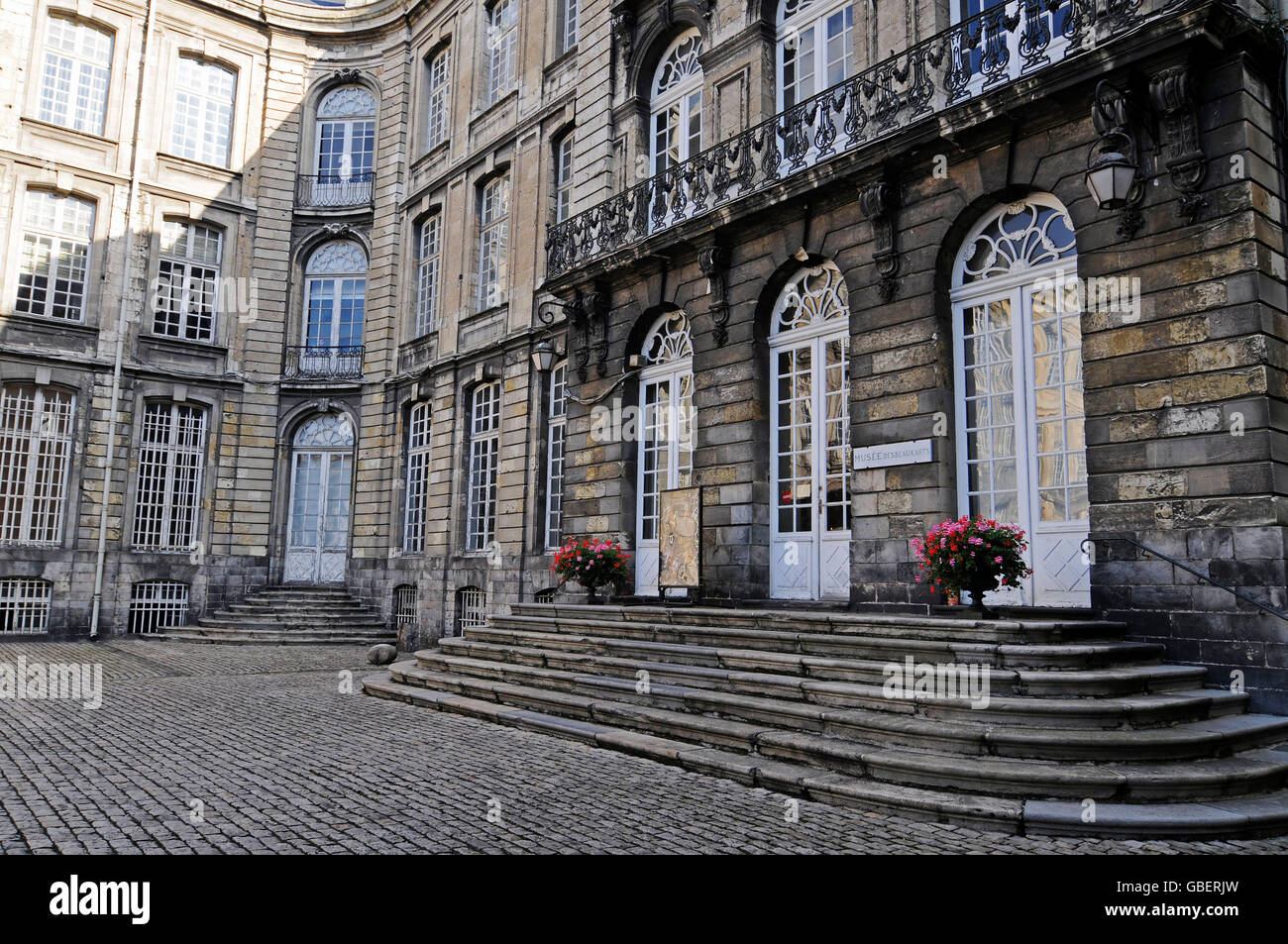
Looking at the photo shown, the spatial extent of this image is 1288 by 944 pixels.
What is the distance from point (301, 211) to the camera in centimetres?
2256

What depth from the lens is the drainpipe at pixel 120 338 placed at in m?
19.4

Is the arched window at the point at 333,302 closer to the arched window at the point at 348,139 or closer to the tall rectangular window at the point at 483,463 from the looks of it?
the arched window at the point at 348,139

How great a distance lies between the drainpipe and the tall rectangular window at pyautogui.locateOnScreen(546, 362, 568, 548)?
392 inches

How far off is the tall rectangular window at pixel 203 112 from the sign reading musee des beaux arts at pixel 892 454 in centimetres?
1838

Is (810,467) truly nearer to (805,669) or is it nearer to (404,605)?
(805,669)

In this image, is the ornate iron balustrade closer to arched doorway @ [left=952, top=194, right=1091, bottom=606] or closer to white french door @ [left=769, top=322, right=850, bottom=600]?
arched doorway @ [left=952, top=194, right=1091, bottom=606]

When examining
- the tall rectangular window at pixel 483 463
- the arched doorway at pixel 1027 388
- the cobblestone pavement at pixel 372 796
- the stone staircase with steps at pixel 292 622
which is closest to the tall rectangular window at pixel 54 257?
the stone staircase with steps at pixel 292 622

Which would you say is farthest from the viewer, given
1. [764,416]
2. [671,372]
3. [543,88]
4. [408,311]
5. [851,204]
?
[408,311]

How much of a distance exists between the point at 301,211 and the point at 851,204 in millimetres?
16324

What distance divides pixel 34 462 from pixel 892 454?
1762cm

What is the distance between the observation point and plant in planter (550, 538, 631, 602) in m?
12.4

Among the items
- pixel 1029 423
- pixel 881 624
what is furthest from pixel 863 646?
pixel 1029 423

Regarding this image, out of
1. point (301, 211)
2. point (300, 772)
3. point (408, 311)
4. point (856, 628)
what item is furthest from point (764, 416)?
point (301, 211)
